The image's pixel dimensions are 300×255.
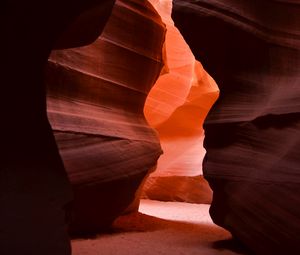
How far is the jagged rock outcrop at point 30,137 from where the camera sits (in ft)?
5.79

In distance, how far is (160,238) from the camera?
3.37m

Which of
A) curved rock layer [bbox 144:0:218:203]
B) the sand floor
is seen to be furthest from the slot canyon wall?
curved rock layer [bbox 144:0:218:203]

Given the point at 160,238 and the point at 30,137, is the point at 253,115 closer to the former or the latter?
the point at 160,238

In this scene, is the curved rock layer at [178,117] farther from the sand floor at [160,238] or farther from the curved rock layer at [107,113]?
the curved rock layer at [107,113]

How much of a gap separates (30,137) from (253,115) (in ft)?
4.98

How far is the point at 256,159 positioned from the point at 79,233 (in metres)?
1.50

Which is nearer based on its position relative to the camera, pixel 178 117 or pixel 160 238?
pixel 160 238

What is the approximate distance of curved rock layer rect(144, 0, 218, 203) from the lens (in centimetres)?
694

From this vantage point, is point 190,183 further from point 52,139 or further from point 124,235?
point 52,139

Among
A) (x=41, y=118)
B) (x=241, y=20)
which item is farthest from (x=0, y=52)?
(x=241, y=20)

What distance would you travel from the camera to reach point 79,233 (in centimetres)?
344

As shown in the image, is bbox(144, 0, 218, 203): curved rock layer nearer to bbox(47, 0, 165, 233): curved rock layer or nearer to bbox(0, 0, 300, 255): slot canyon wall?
bbox(0, 0, 300, 255): slot canyon wall

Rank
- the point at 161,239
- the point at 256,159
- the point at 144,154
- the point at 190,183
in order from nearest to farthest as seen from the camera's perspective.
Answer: the point at 256,159
the point at 161,239
the point at 144,154
the point at 190,183

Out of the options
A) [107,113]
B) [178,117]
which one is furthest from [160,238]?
[178,117]
